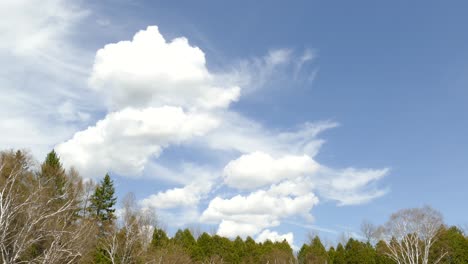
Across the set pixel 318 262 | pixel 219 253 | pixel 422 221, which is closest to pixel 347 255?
pixel 318 262

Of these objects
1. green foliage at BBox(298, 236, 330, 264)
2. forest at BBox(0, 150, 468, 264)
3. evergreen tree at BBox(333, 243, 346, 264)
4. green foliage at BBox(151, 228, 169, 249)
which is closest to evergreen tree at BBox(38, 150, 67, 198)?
forest at BBox(0, 150, 468, 264)

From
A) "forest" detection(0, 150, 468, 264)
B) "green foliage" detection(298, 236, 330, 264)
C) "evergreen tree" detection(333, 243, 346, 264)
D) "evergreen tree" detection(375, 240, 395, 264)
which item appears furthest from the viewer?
"evergreen tree" detection(333, 243, 346, 264)

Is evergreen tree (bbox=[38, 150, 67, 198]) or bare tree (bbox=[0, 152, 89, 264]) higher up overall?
evergreen tree (bbox=[38, 150, 67, 198])

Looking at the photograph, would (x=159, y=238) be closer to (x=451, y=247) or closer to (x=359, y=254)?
Answer: (x=359, y=254)

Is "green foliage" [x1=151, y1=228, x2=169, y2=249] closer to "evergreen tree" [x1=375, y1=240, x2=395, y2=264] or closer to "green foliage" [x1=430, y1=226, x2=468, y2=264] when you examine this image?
"evergreen tree" [x1=375, y1=240, x2=395, y2=264]

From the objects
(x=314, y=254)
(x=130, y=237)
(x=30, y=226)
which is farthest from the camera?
(x=314, y=254)

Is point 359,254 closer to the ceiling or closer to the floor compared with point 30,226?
closer to the ceiling

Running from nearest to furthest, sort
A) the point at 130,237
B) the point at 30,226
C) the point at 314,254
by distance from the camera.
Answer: the point at 30,226
the point at 130,237
the point at 314,254

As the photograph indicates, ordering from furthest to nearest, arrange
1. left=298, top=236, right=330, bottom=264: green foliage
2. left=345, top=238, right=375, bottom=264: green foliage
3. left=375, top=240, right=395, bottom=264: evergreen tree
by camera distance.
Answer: left=298, top=236, right=330, bottom=264: green foliage → left=345, top=238, right=375, bottom=264: green foliage → left=375, top=240, right=395, bottom=264: evergreen tree

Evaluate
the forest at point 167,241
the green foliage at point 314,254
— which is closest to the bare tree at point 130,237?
the forest at point 167,241

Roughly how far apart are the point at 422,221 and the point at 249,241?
27.6 meters

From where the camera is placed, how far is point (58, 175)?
54.5 metres

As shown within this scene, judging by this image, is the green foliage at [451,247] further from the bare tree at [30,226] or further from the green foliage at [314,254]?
the bare tree at [30,226]

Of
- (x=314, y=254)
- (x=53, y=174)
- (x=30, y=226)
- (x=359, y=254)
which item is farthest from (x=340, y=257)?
(x=30, y=226)
